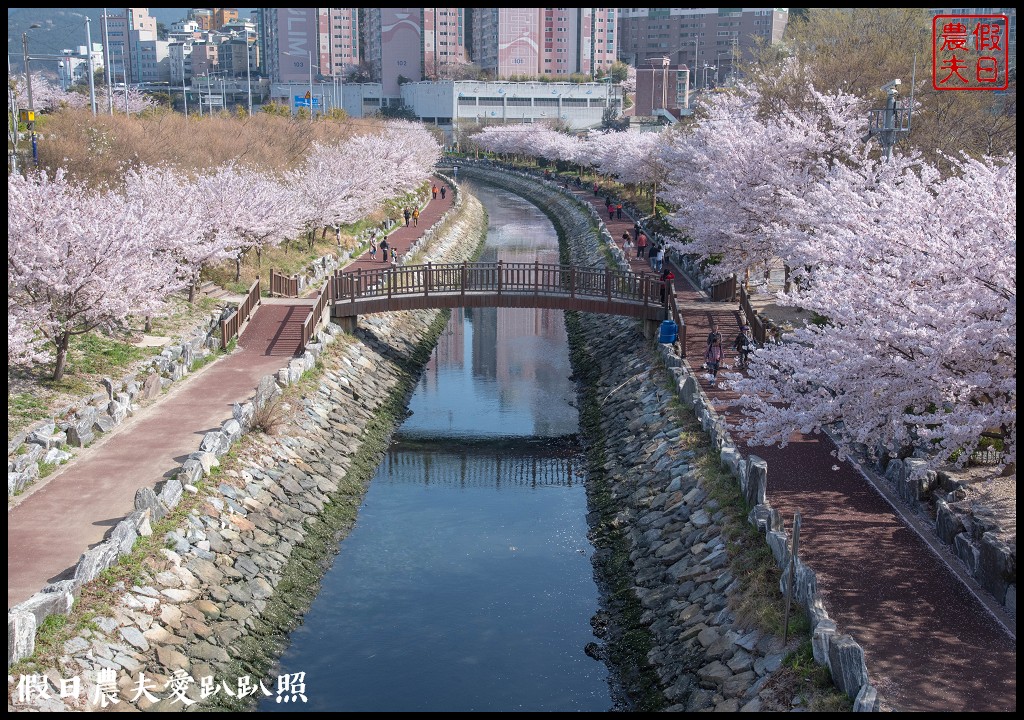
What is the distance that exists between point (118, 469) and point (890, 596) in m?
14.1

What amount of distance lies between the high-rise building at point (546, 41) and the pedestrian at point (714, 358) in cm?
15348

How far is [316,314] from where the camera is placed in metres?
32.4

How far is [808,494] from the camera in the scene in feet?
62.9

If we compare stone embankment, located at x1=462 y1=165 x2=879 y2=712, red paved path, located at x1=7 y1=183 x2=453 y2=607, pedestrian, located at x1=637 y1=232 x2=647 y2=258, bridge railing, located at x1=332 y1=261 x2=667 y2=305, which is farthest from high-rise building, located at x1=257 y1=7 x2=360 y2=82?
stone embankment, located at x1=462 y1=165 x2=879 y2=712

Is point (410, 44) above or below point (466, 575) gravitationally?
above

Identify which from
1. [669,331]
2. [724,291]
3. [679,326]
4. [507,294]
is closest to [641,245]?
[724,291]

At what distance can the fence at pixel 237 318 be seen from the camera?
30.6 m

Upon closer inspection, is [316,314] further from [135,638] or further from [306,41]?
[306,41]

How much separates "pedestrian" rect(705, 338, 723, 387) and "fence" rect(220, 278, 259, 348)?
13629mm

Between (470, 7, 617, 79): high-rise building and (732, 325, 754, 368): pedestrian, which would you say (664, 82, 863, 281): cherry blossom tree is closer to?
(732, 325, 754, 368): pedestrian

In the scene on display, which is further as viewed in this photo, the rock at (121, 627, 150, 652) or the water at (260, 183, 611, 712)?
the water at (260, 183, 611, 712)

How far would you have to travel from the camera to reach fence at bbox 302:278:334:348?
102 feet

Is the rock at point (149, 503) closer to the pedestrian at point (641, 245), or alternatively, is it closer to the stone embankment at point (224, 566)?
the stone embankment at point (224, 566)

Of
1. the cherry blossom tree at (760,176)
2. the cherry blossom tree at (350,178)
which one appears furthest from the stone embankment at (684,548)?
the cherry blossom tree at (350,178)
